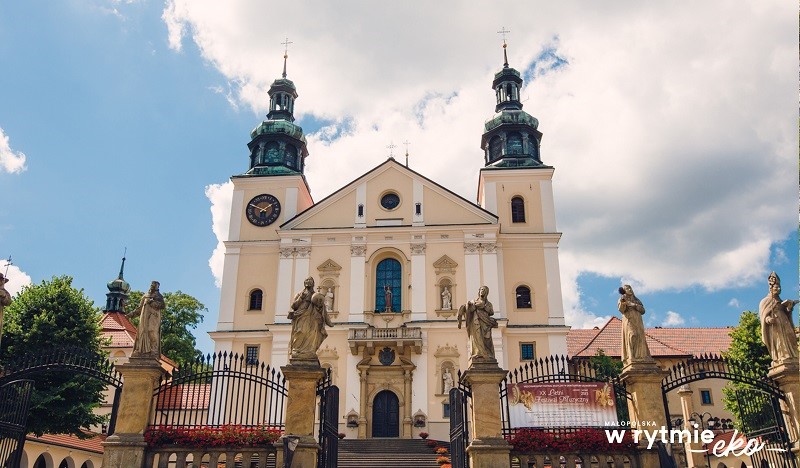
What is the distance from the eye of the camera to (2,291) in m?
12.9

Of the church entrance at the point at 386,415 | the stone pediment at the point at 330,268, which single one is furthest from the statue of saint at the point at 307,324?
the stone pediment at the point at 330,268

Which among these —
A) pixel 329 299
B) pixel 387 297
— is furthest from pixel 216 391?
pixel 387 297

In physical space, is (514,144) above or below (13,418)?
above

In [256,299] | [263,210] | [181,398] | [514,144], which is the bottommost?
[181,398]

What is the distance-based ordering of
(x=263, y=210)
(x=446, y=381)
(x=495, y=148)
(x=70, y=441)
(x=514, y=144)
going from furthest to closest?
(x=495, y=148), (x=514, y=144), (x=263, y=210), (x=446, y=381), (x=70, y=441)

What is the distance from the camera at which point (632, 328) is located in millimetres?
12641

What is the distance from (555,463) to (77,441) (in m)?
24.8

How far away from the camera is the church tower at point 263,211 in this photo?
32062 mm

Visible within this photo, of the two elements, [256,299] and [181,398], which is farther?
[256,299]

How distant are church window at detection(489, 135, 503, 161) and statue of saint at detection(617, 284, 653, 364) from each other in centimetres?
2330

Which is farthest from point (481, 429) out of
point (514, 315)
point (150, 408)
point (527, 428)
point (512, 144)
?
point (512, 144)

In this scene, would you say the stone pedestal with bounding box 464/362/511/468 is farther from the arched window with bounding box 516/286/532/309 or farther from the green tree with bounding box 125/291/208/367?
the green tree with bounding box 125/291/208/367

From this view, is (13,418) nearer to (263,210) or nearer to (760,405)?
(760,405)

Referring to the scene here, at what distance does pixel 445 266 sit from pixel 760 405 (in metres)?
19.3
